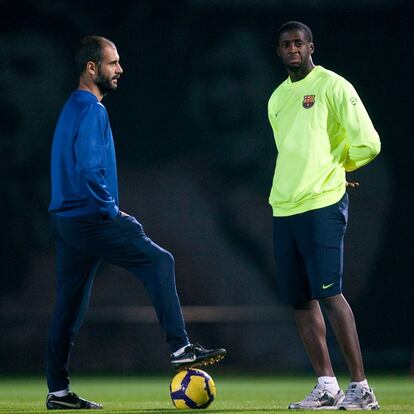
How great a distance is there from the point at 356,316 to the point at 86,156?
5.22 m

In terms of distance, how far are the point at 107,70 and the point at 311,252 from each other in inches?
55.7

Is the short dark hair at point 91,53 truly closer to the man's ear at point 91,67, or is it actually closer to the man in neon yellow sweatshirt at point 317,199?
the man's ear at point 91,67

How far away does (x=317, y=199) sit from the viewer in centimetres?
596

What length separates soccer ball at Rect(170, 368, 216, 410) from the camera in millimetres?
6027

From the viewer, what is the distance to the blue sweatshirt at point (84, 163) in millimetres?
5953

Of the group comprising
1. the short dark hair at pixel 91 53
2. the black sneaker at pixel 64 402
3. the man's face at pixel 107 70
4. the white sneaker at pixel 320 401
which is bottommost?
the white sneaker at pixel 320 401

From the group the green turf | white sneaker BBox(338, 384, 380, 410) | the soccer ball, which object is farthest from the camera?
the green turf

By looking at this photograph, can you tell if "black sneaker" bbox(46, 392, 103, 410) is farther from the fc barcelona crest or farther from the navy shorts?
the fc barcelona crest

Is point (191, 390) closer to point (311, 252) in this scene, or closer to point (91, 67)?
point (311, 252)

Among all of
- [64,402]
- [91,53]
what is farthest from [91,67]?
[64,402]

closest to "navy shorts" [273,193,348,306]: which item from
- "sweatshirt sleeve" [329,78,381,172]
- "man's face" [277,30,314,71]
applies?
"sweatshirt sleeve" [329,78,381,172]

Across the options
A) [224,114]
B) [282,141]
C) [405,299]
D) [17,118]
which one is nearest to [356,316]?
[405,299]

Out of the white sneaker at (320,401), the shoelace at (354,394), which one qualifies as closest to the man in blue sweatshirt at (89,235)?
the white sneaker at (320,401)

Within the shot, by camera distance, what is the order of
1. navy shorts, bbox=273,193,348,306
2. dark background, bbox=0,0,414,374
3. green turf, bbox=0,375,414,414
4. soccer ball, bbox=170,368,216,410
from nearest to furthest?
1. navy shorts, bbox=273,193,348,306
2. soccer ball, bbox=170,368,216,410
3. green turf, bbox=0,375,414,414
4. dark background, bbox=0,0,414,374
